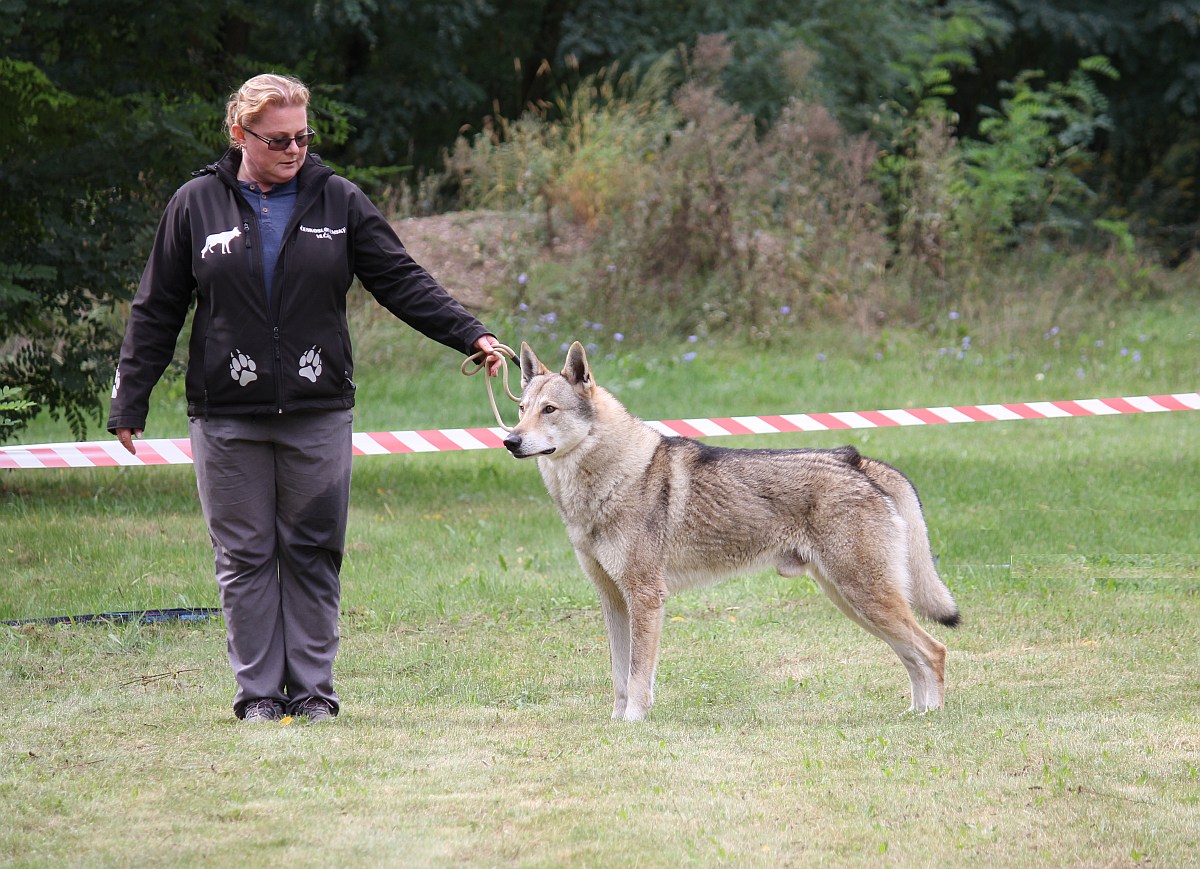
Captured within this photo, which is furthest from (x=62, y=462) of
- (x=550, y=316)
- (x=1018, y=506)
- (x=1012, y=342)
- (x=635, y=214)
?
(x=1012, y=342)

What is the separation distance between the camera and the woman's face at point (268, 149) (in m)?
4.81

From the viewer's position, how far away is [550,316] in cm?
1460

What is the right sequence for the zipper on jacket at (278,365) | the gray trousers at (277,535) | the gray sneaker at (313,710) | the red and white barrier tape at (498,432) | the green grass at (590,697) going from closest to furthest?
the green grass at (590,697)
the zipper on jacket at (278,365)
the gray trousers at (277,535)
the gray sneaker at (313,710)
the red and white barrier tape at (498,432)

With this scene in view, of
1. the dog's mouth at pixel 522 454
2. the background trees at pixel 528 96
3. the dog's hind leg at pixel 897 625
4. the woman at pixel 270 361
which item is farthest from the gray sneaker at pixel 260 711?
the background trees at pixel 528 96

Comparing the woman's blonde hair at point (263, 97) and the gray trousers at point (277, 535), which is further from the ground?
the woman's blonde hair at point (263, 97)

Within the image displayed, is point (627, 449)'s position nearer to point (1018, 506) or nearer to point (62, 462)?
point (62, 462)

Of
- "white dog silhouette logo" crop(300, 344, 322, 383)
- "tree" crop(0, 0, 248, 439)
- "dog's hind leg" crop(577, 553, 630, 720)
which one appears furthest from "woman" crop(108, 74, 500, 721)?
"tree" crop(0, 0, 248, 439)

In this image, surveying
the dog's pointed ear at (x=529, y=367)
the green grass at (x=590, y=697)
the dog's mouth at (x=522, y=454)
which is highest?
the dog's pointed ear at (x=529, y=367)

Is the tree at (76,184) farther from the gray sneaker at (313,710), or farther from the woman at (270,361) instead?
the gray sneaker at (313,710)

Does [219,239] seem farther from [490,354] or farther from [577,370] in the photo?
[577,370]

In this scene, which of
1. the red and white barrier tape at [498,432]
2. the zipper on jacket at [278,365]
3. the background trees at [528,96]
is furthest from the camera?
the background trees at [528,96]

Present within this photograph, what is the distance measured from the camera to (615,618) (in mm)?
5789

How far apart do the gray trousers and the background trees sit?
427cm

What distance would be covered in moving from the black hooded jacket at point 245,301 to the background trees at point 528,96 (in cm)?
397
